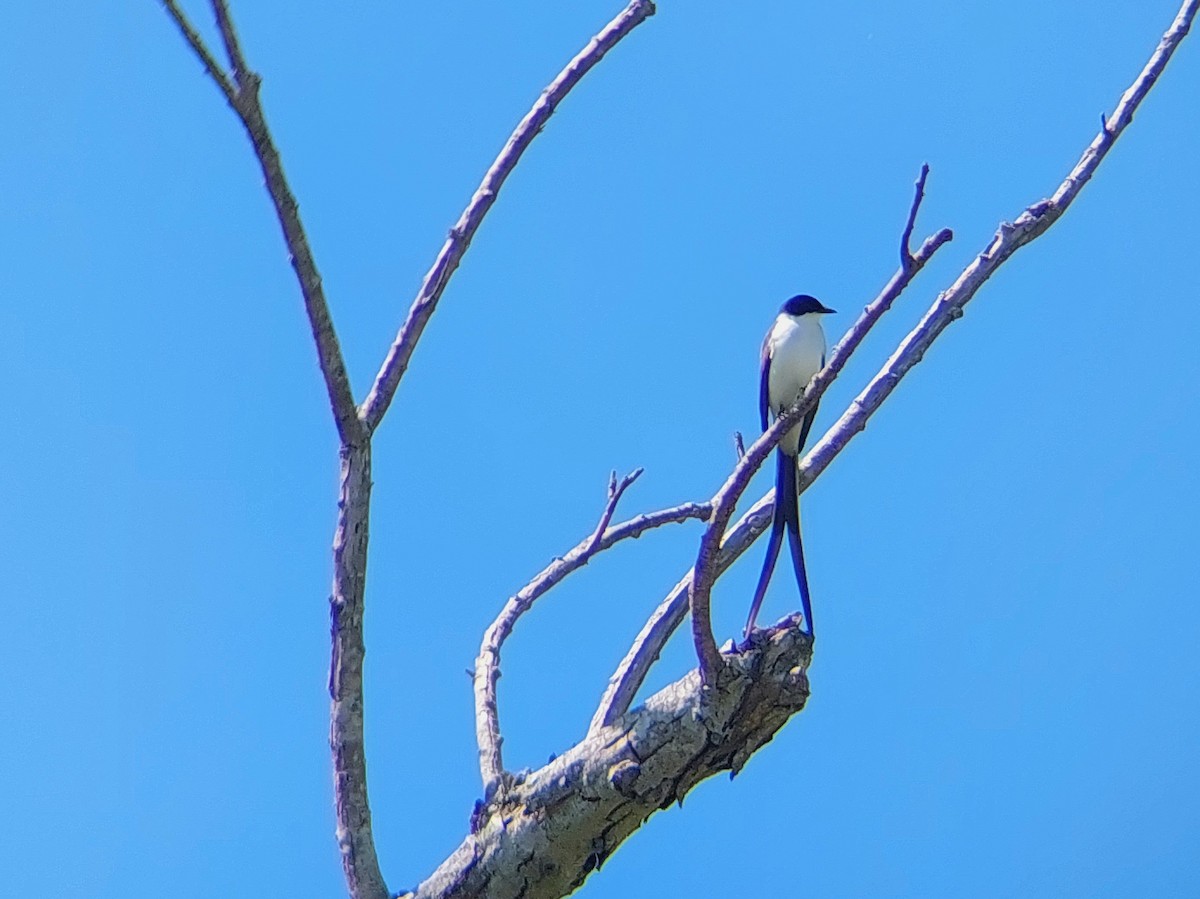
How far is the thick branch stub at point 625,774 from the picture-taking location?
1.35 metres

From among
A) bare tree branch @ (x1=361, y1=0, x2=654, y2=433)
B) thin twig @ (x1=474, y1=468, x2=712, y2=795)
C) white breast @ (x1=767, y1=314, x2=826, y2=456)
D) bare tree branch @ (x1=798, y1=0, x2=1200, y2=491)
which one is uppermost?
white breast @ (x1=767, y1=314, x2=826, y2=456)

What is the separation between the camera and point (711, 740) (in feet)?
4.45

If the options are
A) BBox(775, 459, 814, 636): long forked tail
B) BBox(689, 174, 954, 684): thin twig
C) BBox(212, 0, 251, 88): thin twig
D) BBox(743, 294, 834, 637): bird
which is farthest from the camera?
BBox(743, 294, 834, 637): bird

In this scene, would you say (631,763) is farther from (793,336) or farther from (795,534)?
(793,336)

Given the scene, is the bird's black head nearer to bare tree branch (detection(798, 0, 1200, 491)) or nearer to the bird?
the bird

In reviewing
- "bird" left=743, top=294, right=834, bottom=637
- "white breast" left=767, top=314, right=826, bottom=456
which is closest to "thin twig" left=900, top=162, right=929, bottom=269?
"bird" left=743, top=294, right=834, bottom=637

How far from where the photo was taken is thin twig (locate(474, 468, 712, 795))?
1665 mm

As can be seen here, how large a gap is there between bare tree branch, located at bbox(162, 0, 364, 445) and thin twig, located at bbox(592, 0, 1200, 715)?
50cm

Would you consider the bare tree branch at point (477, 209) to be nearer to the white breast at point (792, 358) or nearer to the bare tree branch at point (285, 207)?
the bare tree branch at point (285, 207)

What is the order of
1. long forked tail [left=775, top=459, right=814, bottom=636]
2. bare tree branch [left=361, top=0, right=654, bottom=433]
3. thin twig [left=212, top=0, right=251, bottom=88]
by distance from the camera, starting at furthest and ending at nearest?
long forked tail [left=775, top=459, right=814, bottom=636] < bare tree branch [left=361, top=0, right=654, bottom=433] < thin twig [left=212, top=0, right=251, bottom=88]

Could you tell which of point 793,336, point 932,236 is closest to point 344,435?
point 932,236

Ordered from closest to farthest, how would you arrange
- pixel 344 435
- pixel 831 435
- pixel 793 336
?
1. pixel 344 435
2. pixel 831 435
3. pixel 793 336

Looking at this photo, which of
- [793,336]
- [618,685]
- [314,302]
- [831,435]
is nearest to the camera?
[314,302]

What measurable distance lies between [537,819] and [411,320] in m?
0.56
